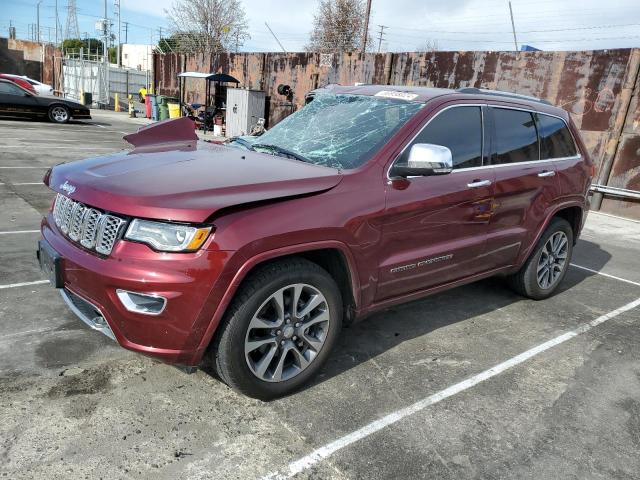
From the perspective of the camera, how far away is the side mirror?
3088 mm

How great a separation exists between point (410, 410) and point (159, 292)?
5.23 feet

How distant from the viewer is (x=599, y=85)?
10.1m

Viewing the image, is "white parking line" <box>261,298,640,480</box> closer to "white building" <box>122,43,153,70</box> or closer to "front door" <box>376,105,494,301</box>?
"front door" <box>376,105,494,301</box>

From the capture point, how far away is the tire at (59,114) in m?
18.2

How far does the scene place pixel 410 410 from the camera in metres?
2.97

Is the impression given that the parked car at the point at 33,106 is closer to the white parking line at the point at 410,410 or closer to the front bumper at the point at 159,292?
the front bumper at the point at 159,292

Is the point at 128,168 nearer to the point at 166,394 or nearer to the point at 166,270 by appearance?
the point at 166,270

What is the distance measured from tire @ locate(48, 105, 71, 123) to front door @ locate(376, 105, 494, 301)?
60.0ft

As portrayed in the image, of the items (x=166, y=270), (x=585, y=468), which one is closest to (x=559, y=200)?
(x=585, y=468)

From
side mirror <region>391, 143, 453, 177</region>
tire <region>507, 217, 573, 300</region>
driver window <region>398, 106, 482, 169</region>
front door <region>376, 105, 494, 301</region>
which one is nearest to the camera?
side mirror <region>391, 143, 453, 177</region>

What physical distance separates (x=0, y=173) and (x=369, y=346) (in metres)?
7.96

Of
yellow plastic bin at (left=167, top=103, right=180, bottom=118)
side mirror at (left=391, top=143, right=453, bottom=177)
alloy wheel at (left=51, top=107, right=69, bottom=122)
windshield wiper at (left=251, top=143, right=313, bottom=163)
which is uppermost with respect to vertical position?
side mirror at (left=391, top=143, right=453, bottom=177)

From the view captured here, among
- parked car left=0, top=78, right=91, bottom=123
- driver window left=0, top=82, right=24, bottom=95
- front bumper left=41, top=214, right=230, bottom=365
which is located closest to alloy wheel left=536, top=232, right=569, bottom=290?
front bumper left=41, top=214, right=230, bottom=365

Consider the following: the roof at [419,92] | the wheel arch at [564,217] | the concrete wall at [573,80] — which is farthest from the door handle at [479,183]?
the concrete wall at [573,80]
